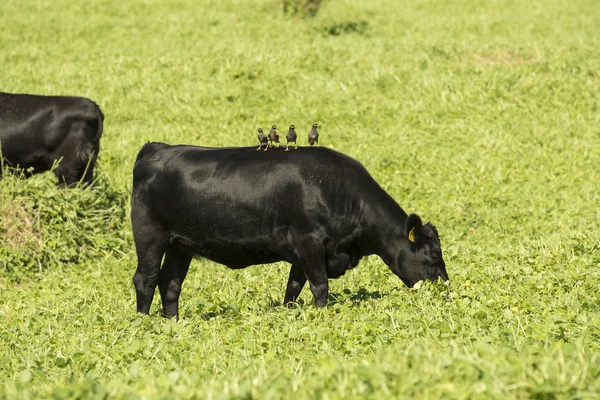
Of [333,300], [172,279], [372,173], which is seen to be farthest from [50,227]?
[372,173]

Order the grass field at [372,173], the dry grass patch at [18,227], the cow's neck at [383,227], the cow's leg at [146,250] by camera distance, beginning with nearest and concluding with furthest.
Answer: the grass field at [372,173]
the cow's neck at [383,227]
the cow's leg at [146,250]
the dry grass patch at [18,227]

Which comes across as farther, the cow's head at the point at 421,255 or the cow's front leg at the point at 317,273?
the cow's head at the point at 421,255

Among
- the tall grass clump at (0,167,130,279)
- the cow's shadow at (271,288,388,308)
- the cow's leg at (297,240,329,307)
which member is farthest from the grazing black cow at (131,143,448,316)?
the tall grass clump at (0,167,130,279)

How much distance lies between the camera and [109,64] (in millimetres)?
22109

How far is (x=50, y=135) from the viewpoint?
1384 cm

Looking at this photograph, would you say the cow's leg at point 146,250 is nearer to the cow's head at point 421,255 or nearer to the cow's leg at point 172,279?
the cow's leg at point 172,279

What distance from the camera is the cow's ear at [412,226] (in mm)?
8789

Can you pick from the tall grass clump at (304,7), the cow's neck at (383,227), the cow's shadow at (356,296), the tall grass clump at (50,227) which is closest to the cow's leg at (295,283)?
the cow's shadow at (356,296)

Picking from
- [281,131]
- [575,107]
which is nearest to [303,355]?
[281,131]

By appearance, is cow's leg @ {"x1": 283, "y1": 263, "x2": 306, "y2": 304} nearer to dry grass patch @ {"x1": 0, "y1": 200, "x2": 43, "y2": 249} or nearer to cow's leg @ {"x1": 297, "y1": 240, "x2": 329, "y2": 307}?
cow's leg @ {"x1": 297, "y1": 240, "x2": 329, "y2": 307}

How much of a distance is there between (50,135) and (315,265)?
6737mm

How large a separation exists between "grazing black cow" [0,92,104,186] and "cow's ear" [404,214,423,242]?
253 inches

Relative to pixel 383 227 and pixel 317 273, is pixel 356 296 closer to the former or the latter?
pixel 317 273

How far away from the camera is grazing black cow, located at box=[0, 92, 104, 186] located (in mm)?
13688
